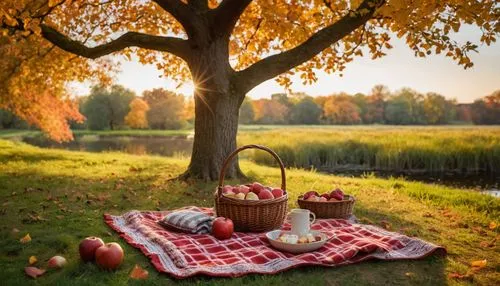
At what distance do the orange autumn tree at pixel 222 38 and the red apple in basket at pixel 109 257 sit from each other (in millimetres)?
5317

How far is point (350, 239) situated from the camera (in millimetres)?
5199

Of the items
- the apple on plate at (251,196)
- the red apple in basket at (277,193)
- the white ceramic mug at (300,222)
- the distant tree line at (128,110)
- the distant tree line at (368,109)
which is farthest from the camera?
the distant tree line at (368,109)

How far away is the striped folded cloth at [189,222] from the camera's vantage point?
5.42 meters

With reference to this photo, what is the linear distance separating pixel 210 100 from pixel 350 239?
5.37m

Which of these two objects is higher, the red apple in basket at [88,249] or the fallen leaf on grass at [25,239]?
the red apple in basket at [88,249]

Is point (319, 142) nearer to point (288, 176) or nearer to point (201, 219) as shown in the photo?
point (288, 176)

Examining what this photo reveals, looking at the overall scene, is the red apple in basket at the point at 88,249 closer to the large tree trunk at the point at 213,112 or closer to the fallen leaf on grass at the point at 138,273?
the fallen leaf on grass at the point at 138,273

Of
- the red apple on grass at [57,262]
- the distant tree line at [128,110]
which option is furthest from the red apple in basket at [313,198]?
the distant tree line at [128,110]

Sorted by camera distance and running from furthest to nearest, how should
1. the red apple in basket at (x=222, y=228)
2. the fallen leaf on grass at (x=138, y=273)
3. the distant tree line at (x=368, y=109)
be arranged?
the distant tree line at (x=368, y=109)
the red apple in basket at (x=222, y=228)
the fallen leaf on grass at (x=138, y=273)

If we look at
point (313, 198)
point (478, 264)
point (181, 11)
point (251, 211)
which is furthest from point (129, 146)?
point (478, 264)

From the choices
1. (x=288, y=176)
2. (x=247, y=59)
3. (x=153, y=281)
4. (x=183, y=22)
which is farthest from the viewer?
(x=247, y=59)

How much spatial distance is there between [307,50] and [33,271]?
692cm

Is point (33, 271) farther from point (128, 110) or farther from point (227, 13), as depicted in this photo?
point (128, 110)

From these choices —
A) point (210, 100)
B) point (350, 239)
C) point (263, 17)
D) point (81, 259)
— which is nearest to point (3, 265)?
point (81, 259)
